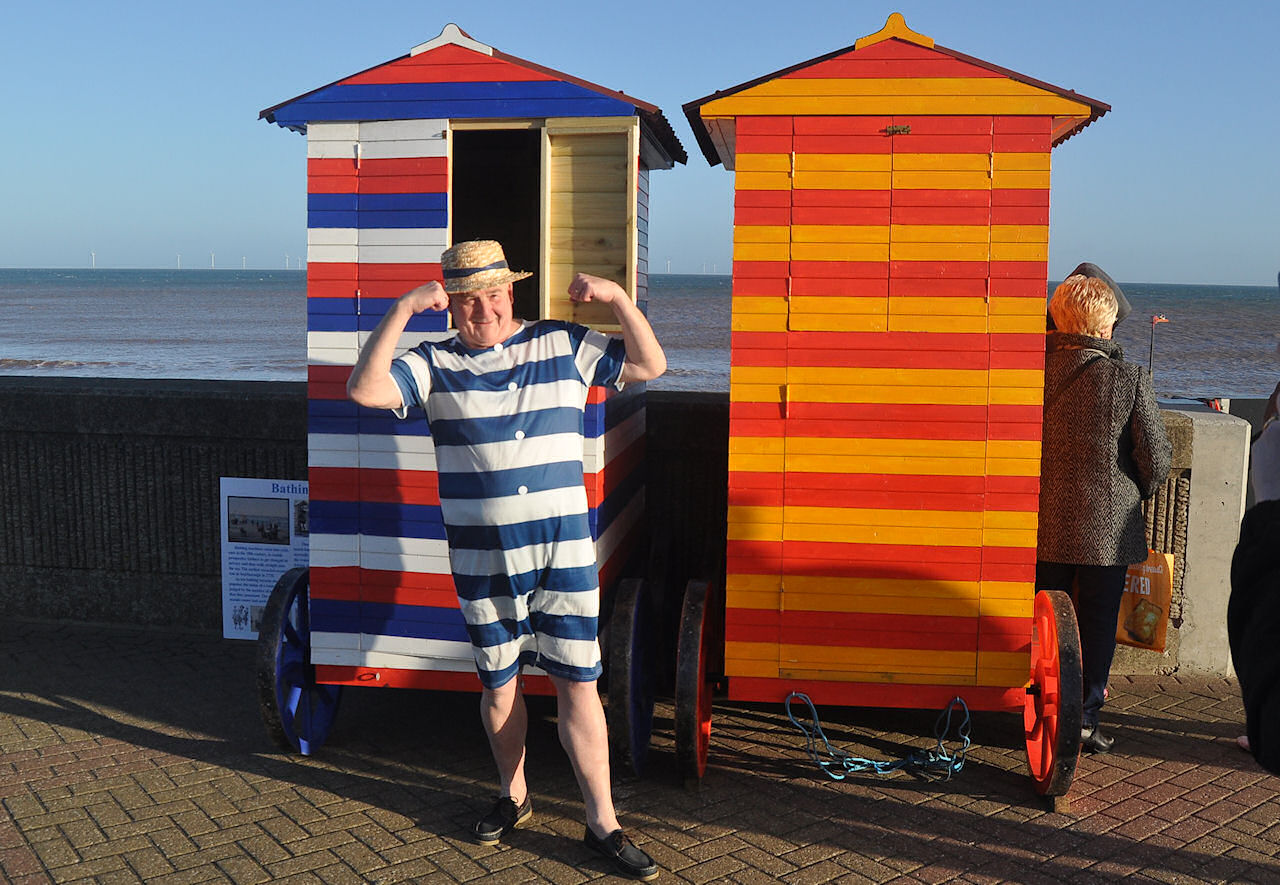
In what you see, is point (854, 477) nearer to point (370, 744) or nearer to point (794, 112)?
point (794, 112)

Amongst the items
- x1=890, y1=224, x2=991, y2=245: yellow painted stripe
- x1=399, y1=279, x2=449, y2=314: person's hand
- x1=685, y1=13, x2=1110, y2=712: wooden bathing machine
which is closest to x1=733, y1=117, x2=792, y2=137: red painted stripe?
x1=685, y1=13, x2=1110, y2=712: wooden bathing machine

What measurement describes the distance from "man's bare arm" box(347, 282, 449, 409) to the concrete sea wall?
89.9 inches

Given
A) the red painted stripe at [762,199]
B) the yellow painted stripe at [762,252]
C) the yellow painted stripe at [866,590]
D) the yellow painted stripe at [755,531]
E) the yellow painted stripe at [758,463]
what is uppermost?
the red painted stripe at [762,199]

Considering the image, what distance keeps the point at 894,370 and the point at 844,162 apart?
820 mm

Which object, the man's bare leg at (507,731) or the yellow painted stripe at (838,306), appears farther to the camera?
the yellow painted stripe at (838,306)

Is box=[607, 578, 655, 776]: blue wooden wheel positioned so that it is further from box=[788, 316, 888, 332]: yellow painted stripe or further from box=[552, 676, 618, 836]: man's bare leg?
box=[788, 316, 888, 332]: yellow painted stripe

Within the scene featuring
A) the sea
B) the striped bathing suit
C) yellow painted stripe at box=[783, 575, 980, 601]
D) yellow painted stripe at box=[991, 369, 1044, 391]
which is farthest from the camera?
the sea

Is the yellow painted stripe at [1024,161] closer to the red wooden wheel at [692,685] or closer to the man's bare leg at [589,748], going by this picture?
the red wooden wheel at [692,685]

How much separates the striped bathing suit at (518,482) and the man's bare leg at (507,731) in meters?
0.10

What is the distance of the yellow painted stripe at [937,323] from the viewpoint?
4.47 metres

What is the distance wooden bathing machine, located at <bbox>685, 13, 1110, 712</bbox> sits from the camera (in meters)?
4.43

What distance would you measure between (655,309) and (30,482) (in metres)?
42.5

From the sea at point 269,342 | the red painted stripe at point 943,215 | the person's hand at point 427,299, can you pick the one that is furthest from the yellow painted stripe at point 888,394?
the sea at point 269,342

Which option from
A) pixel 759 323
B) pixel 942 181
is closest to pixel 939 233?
pixel 942 181
